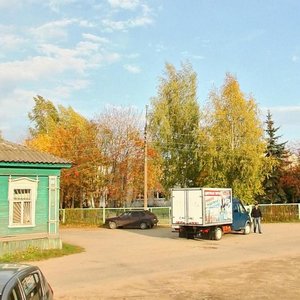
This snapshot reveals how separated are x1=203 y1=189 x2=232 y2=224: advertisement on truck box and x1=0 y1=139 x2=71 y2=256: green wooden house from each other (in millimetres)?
8084

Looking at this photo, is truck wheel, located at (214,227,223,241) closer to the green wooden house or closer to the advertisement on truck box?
the advertisement on truck box

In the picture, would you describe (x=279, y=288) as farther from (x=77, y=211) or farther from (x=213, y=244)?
(x=77, y=211)

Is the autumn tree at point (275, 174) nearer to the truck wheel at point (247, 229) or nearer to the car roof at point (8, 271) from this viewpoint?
the truck wheel at point (247, 229)

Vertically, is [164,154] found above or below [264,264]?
above

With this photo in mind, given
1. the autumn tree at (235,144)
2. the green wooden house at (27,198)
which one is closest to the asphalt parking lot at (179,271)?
the green wooden house at (27,198)

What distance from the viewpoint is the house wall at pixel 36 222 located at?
18156mm

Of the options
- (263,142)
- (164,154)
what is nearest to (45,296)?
(263,142)

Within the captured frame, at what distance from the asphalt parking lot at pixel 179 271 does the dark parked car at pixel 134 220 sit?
11.5 metres

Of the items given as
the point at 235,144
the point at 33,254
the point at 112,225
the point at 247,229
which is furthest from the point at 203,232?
the point at 235,144

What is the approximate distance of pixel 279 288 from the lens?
11.2m

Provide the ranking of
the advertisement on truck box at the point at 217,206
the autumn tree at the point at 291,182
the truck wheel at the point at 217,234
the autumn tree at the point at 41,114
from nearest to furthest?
the advertisement on truck box at the point at 217,206 → the truck wheel at the point at 217,234 → the autumn tree at the point at 291,182 → the autumn tree at the point at 41,114

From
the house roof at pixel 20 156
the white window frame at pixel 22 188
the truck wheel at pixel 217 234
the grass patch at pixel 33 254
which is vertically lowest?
the grass patch at pixel 33 254

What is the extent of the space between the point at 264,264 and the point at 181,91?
3241 cm

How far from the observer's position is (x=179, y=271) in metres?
14.0
